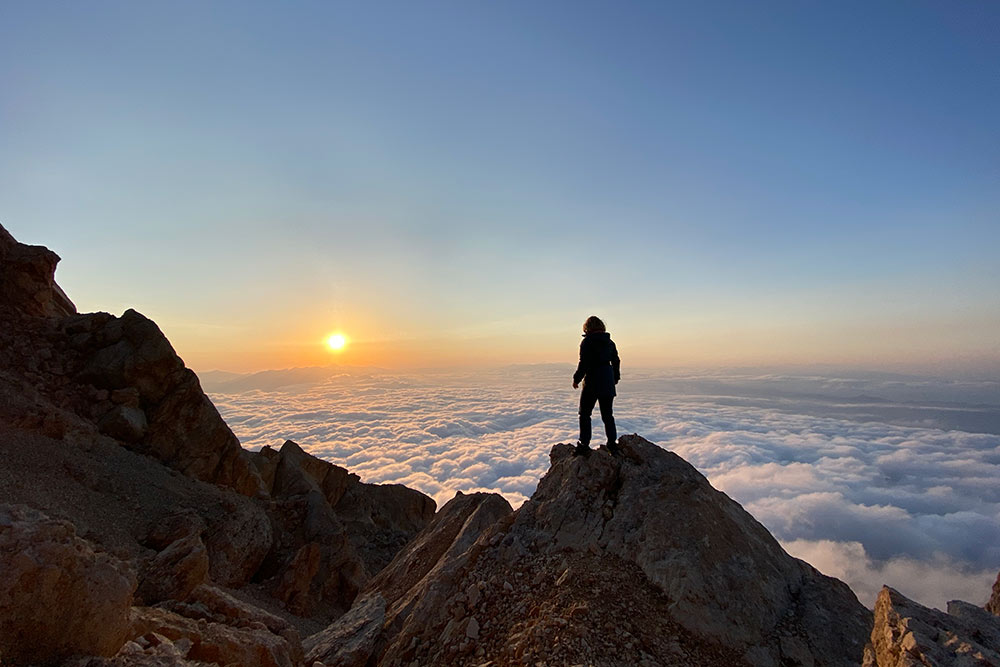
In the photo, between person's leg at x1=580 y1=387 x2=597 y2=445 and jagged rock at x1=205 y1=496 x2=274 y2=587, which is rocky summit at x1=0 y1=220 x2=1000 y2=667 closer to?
jagged rock at x1=205 y1=496 x2=274 y2=587

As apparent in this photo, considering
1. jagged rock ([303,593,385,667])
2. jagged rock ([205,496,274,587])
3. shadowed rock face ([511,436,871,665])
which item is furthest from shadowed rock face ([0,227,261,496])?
shadowed rock face ([511,436,871,665])

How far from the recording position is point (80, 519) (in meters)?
13.9

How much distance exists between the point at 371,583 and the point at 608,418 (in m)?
8.29

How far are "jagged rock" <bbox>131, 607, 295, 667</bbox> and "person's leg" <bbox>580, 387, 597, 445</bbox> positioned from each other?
6.78 meters

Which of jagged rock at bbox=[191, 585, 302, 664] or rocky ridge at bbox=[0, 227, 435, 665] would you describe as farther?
jagged rock at bbox=[191, 585, 302, 664]

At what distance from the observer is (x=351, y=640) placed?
9.09 meters

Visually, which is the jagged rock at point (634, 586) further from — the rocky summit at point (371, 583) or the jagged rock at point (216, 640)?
the jagged rock at point (216, 640)

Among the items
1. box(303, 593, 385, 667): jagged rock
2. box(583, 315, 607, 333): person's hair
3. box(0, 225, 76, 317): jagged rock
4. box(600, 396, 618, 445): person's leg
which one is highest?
box(0, 225, 76, 317): jagged rock

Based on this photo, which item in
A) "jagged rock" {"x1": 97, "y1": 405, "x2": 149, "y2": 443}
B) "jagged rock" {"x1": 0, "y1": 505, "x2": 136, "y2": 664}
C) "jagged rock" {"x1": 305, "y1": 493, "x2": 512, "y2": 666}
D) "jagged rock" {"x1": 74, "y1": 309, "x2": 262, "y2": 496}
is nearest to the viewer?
"jagged rock" {"x1": 0, "y1": 505, "x2": 136, "y2": 664}

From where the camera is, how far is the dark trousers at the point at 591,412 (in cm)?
1019

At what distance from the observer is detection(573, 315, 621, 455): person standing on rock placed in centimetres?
1015

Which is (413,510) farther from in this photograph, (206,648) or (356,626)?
(206,648)

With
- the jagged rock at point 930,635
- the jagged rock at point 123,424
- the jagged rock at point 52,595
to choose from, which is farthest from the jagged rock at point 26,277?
the jagged rock at point 930,635

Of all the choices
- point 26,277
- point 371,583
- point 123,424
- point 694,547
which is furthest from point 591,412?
point 26,277
